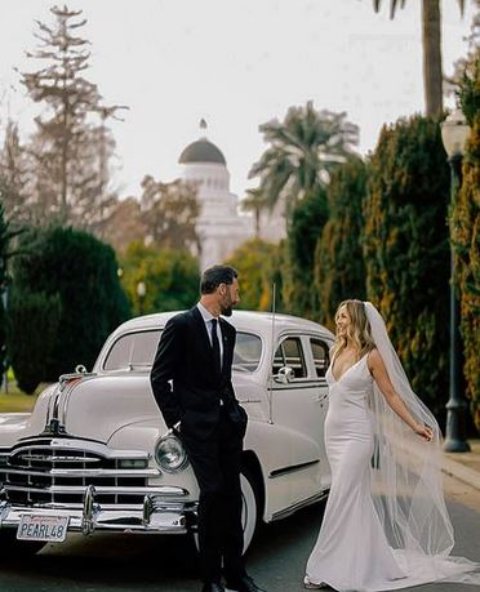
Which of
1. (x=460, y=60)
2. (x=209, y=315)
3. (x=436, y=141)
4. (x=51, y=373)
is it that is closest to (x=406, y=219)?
(x=436, y=141)

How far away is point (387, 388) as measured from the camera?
7066 millimetres

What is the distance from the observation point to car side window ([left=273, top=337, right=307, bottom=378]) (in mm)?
8914

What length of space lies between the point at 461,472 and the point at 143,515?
687 cm

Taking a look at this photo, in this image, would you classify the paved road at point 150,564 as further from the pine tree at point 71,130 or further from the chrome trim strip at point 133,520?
the pine tree at point 71,130

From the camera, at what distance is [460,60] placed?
46.5m

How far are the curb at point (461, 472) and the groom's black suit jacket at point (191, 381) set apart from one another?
5957 millimetres

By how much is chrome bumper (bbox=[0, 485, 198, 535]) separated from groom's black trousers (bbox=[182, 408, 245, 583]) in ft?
0.97

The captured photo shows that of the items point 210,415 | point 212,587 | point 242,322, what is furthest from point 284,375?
point 212,587

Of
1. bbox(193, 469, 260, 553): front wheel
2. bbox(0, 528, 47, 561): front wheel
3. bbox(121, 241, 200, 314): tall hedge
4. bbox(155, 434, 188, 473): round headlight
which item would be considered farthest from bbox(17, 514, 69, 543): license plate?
bbox(121, 241, 200, 314): tall hedge

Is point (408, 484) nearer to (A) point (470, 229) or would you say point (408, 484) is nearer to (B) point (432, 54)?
(A) point (470, 229)

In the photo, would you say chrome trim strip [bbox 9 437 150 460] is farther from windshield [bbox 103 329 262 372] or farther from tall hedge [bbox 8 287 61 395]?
tall hedge [bbox 8 287 61 395]

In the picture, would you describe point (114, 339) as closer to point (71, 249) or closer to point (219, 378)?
point (219, 378)

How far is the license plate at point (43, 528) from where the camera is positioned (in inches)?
260

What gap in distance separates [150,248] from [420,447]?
236 feet
